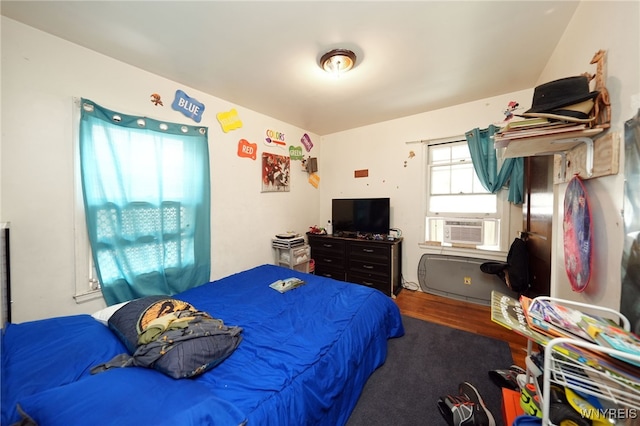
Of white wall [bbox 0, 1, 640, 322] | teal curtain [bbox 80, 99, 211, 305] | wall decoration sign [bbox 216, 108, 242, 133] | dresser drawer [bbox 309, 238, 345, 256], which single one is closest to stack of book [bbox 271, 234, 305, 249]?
white wall [bbox 0, 1, 640, 322]

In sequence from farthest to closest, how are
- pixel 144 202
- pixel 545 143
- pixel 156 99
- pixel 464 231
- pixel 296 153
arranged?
pixel 296 153 < pixel 464 231 < pixel 156 99 < pixel 144 202 < pixel 545 143

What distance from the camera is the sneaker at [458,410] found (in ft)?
3.59

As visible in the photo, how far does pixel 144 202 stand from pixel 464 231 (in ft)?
12.4

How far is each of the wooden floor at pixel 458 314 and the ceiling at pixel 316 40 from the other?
258cm

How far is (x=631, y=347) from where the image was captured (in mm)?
637

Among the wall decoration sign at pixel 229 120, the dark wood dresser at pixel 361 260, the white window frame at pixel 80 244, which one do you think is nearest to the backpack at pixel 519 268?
the dark wood dresser at pixel 361 260

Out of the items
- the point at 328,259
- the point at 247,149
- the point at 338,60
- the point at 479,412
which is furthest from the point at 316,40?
the point at 328,259

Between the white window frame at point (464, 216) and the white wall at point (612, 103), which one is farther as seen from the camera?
the white window frame at point (464, 216)

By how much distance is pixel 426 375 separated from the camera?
170 cm

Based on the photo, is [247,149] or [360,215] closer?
[247,149]

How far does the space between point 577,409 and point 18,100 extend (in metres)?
3.28

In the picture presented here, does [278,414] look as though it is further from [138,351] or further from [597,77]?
[597,77]

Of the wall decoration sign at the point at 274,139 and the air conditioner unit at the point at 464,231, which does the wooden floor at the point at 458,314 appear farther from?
the wall decoration sign at the point at 274,139

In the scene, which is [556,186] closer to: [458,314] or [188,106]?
[458,314]
